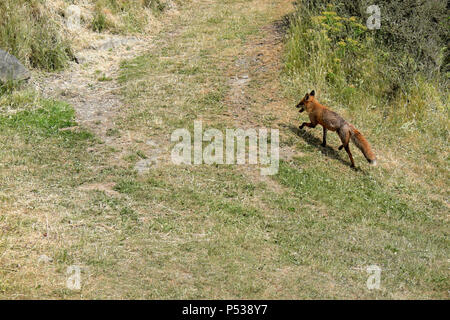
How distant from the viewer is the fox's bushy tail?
27.5ft

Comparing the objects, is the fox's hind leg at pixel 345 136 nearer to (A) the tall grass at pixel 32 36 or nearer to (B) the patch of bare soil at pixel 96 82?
(B) the patch of bare soil at pixel 96 82

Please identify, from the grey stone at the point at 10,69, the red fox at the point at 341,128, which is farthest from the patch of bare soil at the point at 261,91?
the grey stone at the point at 10,69

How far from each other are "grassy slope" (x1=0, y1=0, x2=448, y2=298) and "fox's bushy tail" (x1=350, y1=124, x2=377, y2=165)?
1.02 ft

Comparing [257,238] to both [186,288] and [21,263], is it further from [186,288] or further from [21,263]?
[21,263]

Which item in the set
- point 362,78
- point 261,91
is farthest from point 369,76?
point 261,91

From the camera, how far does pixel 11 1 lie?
35.2 ft

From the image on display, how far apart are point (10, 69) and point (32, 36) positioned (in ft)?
4.32

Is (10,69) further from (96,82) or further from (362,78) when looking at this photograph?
(362,78)

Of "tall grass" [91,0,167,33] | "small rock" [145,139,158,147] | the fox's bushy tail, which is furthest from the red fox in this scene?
"tall grass" [91,0,167,33]

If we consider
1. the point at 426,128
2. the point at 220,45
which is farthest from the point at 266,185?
the point at 220,45

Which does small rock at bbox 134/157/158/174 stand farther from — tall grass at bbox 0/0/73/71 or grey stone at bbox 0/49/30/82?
tall grass at bbox 0/0/73/71

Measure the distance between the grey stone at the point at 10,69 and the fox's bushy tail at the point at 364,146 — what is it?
5.84 metres

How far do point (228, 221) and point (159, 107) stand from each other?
3.60 metres

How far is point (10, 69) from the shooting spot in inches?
374
